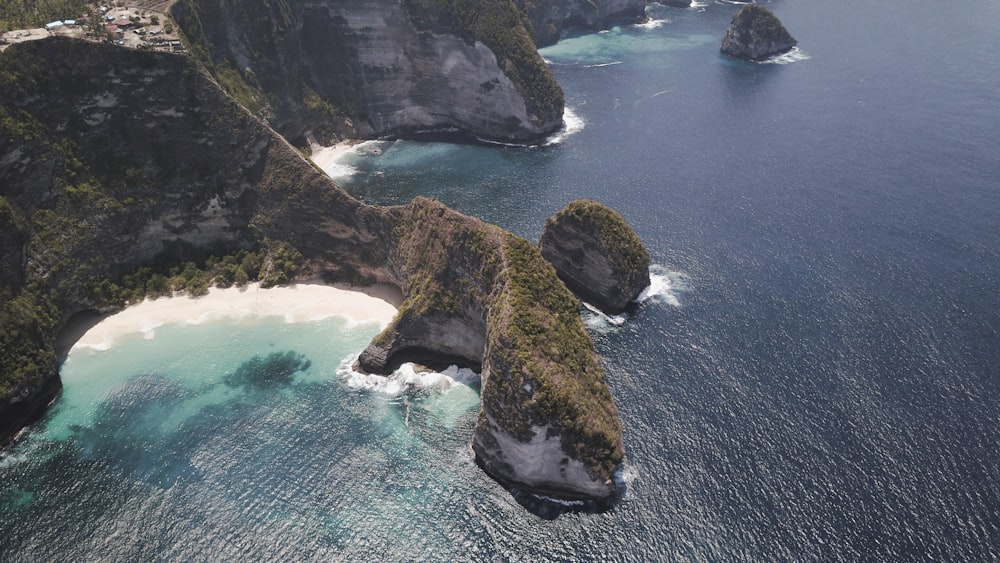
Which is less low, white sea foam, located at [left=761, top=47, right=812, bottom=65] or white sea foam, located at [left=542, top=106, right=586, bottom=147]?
white sea foam, located at [left=542, top=106, right=586, bottom=147]

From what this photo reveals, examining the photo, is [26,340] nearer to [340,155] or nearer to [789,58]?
[340,155]

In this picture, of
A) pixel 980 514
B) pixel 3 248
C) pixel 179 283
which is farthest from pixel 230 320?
pixel 980 514

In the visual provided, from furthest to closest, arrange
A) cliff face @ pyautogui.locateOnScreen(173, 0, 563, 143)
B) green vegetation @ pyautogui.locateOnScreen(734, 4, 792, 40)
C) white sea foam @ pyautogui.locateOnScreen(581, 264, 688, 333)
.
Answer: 1. green vegetation @ pyautogui.locateOnScreen(734, 4, 792, 40)
2. cliff face @ pyautogui.locateOnScreen(173, 0, 563, 143)
3. white sea foam @ pyautogui.locateOnScreen(581, 264, 688, 333)

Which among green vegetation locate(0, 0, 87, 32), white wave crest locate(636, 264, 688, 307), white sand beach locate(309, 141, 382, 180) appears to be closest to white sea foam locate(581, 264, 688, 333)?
white wave crest locate(636, 264, 688, 307)

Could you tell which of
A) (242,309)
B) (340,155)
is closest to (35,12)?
(340,155)

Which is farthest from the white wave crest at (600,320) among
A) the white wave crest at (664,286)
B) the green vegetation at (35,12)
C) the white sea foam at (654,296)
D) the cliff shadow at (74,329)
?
the green vegetation at (35,12)

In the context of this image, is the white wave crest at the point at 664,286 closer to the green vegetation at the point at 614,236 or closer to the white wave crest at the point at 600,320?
the green vegetation at the point at 614,236

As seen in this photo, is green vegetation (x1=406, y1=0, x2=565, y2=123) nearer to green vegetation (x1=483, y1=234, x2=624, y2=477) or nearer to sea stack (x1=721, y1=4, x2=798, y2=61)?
green vegetation (x1=483, y1=234, x2=624, y2=477)
